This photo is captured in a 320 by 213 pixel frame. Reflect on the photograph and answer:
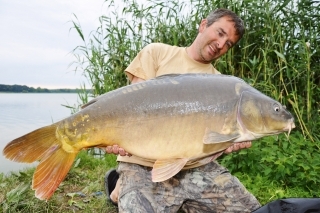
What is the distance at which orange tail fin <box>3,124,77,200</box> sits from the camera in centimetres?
170

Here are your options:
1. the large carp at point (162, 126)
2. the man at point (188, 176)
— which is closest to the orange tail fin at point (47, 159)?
the large carp at point (162, 126)

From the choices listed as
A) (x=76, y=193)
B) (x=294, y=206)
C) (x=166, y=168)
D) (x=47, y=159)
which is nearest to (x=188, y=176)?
(x=166, y=168)

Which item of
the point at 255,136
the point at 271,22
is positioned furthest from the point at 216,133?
the point at 271,22

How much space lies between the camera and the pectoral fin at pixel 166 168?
69.7 inches

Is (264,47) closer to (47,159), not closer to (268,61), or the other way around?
(268,61)

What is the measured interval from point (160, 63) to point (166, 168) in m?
0.91

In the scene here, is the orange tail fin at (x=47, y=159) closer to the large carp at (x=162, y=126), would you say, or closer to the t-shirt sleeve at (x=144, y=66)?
the large carp at (x=162, y=126)

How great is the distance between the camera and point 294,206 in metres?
1.91

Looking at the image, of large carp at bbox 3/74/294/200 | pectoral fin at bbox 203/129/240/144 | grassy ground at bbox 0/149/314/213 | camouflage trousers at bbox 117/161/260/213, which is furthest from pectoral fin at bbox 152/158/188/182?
grassy ground at bbox 0/149/314/213

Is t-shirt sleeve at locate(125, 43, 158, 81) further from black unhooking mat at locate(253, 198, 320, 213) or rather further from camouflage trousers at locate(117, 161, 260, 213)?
black unhooking mat at locate(253, 198, 320, 213)

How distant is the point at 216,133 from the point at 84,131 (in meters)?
0.66

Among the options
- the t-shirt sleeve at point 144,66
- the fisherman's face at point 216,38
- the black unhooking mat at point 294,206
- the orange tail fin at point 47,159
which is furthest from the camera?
the fisherman's face at point 216,38

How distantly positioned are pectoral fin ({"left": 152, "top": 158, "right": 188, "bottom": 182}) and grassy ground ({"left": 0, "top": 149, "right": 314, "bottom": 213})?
37.0 inches

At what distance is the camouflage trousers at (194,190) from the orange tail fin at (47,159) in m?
0.48
